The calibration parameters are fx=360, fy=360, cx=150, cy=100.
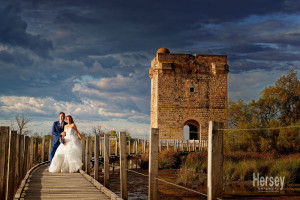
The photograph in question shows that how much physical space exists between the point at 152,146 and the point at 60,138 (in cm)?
573

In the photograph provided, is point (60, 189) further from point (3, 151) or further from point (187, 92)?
point (187, 92)

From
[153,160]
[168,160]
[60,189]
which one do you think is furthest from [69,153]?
[168,160]

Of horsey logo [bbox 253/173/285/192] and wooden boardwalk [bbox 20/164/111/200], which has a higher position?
wooden boardwalk [bbox 20/164/111/200]

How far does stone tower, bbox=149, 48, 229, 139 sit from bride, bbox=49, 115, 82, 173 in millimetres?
15855

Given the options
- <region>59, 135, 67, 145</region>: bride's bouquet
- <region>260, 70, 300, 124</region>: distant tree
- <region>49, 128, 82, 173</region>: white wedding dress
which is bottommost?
<region>49, 128, 82, 173</region>: white wedding dress

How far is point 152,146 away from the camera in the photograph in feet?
21.7

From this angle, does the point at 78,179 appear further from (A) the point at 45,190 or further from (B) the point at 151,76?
(B) the point at 151,76

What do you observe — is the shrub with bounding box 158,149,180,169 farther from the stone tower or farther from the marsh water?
the stone tower

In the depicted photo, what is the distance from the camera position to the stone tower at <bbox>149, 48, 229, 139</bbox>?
2780 centimetres

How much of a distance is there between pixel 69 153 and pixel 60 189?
3.14 metres

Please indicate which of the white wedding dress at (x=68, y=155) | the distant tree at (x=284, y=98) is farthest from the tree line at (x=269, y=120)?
the white wedding dress at (x=68, y=155)

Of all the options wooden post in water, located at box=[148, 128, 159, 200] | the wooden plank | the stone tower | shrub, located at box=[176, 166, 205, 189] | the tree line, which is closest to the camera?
the wooden plank

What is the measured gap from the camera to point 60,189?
8414 millimetres

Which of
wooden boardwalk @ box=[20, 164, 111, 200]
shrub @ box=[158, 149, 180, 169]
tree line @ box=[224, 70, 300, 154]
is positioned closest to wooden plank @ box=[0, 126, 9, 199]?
wooden boardwalk @ box=[20, 164, 111, 200]
